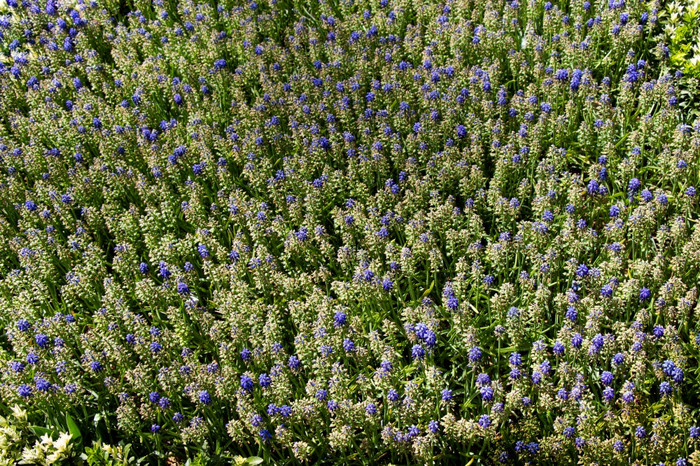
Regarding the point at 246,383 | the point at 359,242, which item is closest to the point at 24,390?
the point at 246,383

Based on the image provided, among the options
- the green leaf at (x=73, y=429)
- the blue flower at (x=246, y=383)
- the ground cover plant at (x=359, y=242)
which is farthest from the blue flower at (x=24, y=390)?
the blue flower at (x=246, y=383)

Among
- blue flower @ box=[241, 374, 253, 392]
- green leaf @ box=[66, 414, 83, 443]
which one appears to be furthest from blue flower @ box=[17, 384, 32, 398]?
blue flower @ box=[241, 374, 253, 392]

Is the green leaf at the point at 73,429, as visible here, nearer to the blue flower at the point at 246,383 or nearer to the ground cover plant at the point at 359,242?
the ground cover plant at the point at 359,242

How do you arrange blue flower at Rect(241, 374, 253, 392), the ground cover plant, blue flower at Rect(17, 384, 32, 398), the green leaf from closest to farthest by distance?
the ground cover plant, blue flower at Rect(241, 374, 253, 392), blue flower at Rect(17, 384, 32, 398), the green leaf

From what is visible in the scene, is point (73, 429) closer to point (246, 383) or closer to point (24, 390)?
point (24, 390)

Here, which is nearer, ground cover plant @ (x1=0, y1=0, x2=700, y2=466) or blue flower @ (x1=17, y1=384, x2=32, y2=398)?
ground cover plant @ (x1=0, y1=0, x2=700, y2=466)

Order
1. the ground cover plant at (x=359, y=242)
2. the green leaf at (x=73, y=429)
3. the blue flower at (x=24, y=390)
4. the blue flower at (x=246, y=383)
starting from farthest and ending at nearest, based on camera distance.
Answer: the green leaf at (x=73, y=429), the blue flower at (x=24, y=390), the blue flower at (x=246, y=383), the ground cover plant at (x=359, y=242)

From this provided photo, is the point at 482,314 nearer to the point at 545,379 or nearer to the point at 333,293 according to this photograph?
the point at 545,379

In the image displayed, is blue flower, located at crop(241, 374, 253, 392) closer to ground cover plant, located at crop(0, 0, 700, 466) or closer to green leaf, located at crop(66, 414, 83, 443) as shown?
ground cover plant, located at crop(0, 0, 700, 466)
